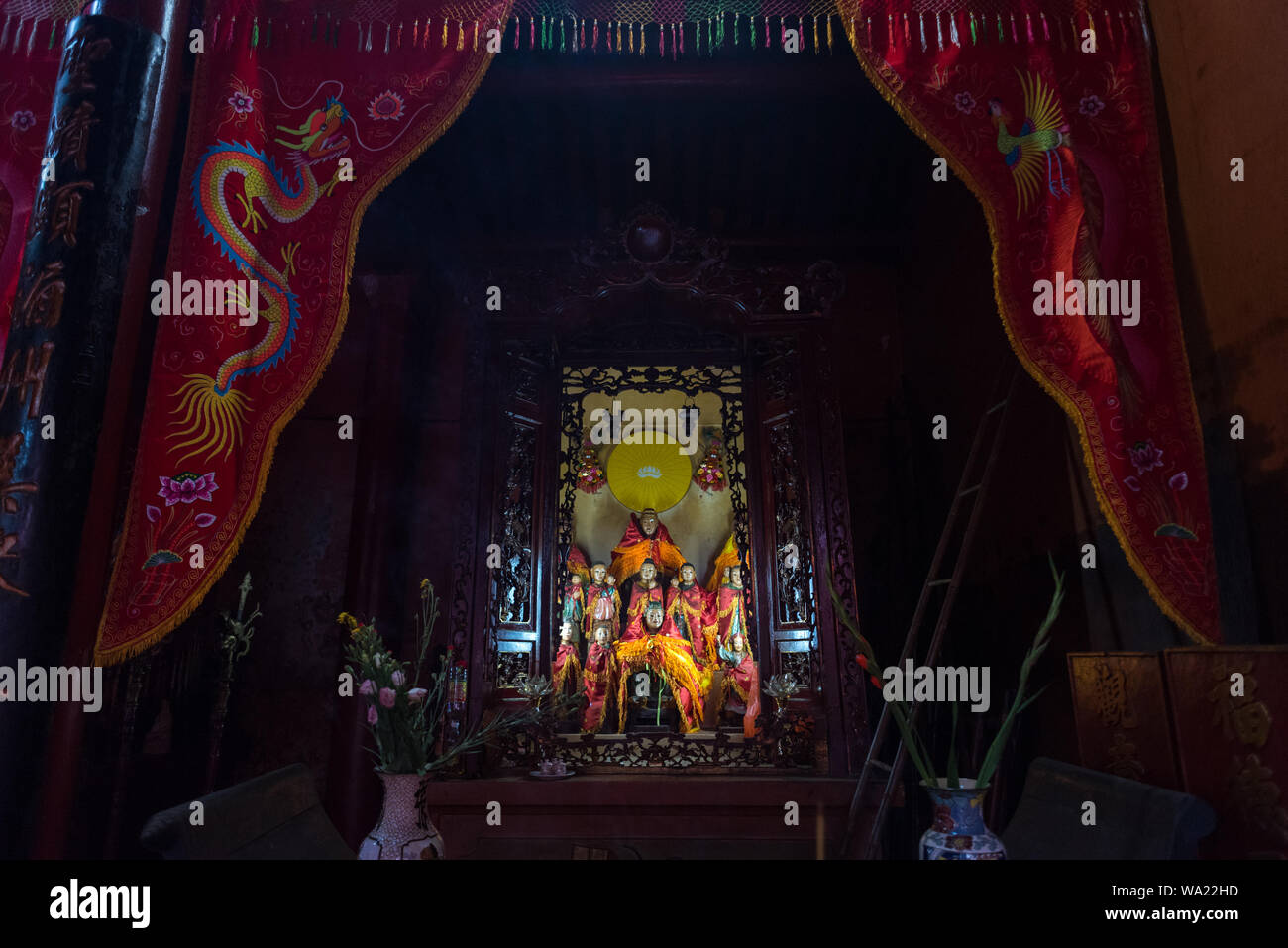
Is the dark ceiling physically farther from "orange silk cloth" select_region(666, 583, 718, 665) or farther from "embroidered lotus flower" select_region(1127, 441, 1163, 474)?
"orange silk cloth" select_region(666, 583, 718, 665)

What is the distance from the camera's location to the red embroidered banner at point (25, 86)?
2.71 m

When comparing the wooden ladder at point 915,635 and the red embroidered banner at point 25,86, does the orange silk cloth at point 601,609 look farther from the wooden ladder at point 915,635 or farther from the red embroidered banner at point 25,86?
the red embroidered banner at point 25,86

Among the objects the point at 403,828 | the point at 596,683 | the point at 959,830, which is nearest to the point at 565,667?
the point at 596,683

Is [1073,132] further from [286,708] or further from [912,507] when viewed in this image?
[286,708]

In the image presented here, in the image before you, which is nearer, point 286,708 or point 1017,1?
point 1017,1

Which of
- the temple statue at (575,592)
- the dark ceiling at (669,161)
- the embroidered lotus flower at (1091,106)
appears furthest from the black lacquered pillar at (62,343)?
the embroidered lotus flower at (1091,106)

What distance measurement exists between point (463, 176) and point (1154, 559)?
406cm

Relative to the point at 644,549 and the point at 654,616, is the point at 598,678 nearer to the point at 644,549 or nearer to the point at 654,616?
the point at 654,616

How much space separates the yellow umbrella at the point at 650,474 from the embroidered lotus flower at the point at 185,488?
2957 mm

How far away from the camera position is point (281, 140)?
8.91 ft

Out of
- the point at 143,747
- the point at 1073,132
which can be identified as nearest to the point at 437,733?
the point at 143,747

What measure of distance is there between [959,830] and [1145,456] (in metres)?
1.53

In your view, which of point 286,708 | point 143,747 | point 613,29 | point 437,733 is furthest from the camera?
point 286,708

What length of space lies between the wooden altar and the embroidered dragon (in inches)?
71.1
